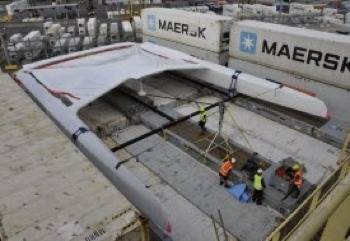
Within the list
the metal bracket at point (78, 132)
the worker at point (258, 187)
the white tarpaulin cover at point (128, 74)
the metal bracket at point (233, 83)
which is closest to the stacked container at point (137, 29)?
the white tarpaulin cover at point (128, 74)

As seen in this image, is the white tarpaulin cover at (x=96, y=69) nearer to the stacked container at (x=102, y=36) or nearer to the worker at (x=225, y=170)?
the worker at (x=225, y=170)

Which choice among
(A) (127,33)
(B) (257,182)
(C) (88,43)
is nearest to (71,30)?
(C) (88,43)

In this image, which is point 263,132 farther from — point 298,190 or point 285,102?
point 298,190

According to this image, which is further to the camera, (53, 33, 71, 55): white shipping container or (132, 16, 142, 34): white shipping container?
(132, 16, 142, 34): white shipping container

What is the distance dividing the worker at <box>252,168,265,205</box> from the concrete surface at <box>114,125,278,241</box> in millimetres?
255

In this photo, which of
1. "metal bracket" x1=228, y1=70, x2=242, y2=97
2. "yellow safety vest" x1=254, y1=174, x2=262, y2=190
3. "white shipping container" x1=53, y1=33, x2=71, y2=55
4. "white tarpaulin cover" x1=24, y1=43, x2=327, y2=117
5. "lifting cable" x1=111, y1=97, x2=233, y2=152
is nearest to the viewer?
"yellow safety vest" x1=254, y1=174, x2=262, y2=190

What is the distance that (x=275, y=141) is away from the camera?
46.8ft

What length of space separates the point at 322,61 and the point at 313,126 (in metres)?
4.03

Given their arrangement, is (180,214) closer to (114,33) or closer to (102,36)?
(102,36)

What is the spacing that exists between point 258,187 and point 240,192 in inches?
33.8

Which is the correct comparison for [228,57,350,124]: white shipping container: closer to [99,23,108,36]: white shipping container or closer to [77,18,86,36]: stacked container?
[99,23,108,36]: white shipping container

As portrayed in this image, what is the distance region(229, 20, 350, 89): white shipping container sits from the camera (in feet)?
52.5

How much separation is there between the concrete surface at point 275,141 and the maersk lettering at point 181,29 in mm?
7429

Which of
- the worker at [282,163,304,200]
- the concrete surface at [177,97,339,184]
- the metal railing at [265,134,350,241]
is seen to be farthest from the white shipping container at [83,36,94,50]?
the metal railing at [265,134,350,241]
